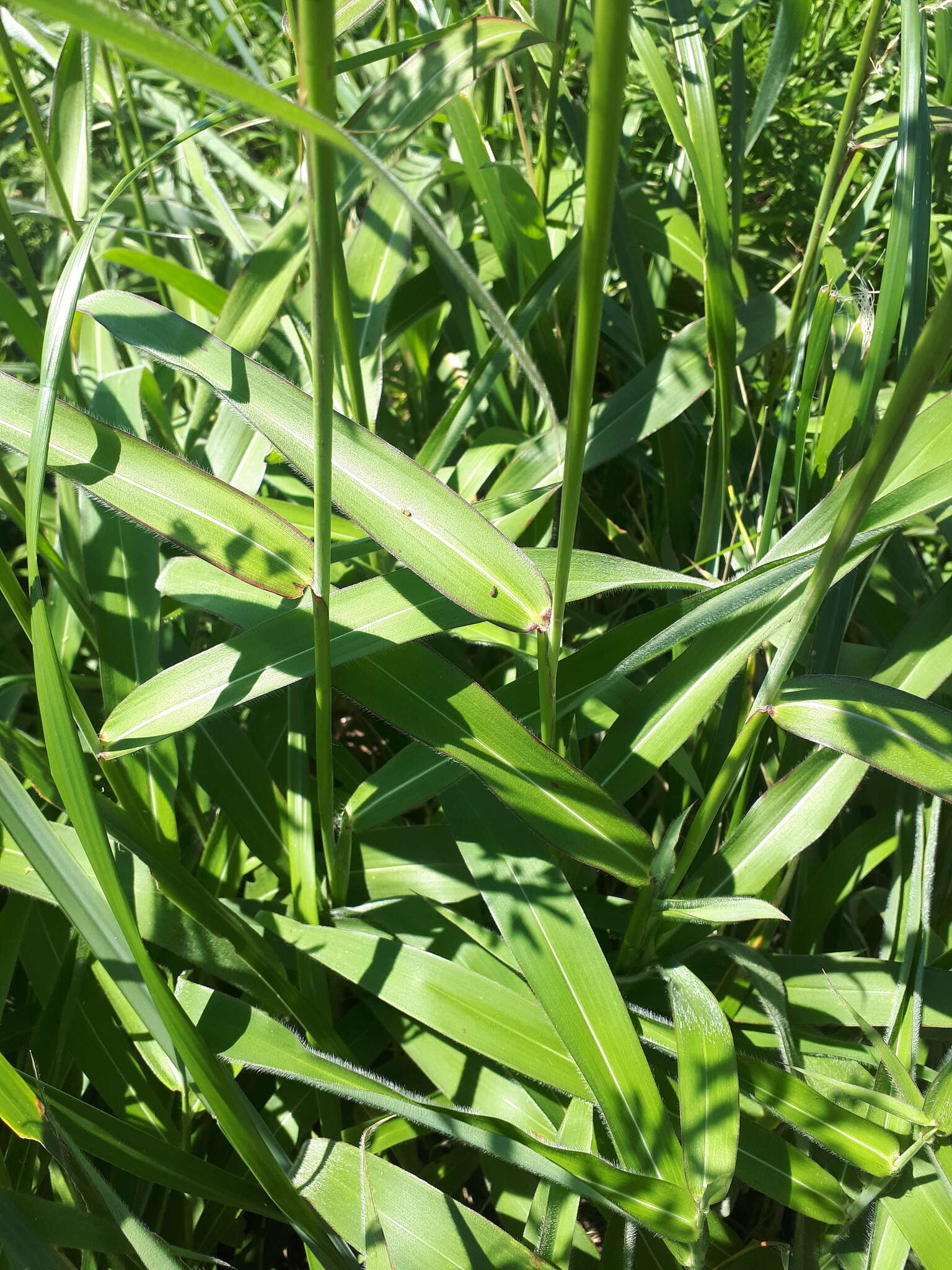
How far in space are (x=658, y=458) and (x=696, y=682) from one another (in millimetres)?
491

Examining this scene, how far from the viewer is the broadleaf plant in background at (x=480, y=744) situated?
0.65 metres

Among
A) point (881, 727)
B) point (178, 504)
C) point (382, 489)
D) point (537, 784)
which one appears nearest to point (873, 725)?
point (881, 727)

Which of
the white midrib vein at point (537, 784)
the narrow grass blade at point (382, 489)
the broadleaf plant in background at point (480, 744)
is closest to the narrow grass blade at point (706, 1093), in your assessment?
the broadleaf plant in background at point (480, 744)

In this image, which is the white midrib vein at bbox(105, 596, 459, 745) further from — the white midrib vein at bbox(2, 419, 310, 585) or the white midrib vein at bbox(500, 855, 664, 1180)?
the white midrib vein at bbox(500, 855, 664, 1180)

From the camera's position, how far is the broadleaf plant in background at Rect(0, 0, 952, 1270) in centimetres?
65

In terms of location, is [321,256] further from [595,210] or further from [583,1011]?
[583,1011]

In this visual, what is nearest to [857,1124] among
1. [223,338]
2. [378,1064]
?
[378,1064]

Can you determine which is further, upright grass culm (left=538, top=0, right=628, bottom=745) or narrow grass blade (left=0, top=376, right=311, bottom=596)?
narrow grass blade (left=0, top=376, right=311, bottom=596)

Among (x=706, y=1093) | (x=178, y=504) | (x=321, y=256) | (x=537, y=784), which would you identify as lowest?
(x=706, y=1093)

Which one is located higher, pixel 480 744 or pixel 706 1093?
pixel 480 744

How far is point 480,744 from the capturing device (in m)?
0.71

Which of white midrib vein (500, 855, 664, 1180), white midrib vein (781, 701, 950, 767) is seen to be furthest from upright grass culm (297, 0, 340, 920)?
white midrib vein (781, 701, 950, 767)

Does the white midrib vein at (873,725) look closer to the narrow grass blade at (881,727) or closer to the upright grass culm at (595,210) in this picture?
the narrow grass blade at (881,727)

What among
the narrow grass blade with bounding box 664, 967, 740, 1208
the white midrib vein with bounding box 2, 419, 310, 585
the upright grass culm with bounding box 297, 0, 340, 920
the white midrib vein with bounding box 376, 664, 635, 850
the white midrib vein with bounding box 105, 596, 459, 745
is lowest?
the narrow grass blade with bounding box 664, 967, 740, 1208
